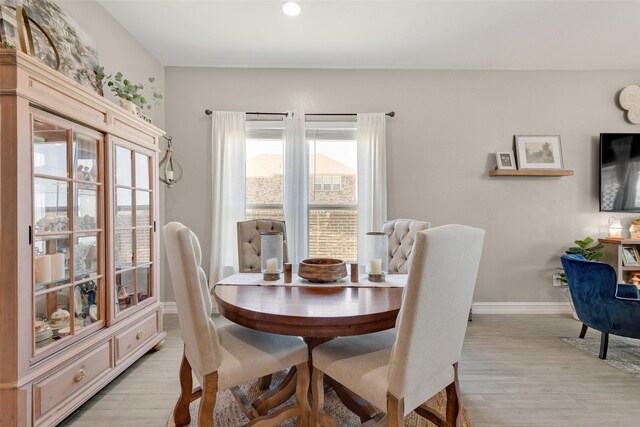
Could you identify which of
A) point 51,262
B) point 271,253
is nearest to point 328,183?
point 271,253

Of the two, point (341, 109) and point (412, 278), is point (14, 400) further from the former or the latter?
point (341, 109)

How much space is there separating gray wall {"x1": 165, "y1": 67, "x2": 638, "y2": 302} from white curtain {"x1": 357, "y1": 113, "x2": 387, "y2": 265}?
17 cm

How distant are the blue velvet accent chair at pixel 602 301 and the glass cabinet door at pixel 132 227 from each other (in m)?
3.43

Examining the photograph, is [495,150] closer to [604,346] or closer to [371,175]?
[371,175]

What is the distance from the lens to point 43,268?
60.4 inches

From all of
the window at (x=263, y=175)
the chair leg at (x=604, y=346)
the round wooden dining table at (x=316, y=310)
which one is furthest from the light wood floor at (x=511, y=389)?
the window at (x=263, y=175)

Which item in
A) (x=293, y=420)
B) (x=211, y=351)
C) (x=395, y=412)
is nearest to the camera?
(x=395, y=412)

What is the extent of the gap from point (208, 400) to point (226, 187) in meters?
2.37

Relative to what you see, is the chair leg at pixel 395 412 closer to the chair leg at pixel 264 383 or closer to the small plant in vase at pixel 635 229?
the chair leg at pixel 264 383

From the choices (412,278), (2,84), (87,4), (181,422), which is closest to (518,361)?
(412,278)

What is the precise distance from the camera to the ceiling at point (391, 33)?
2441 mm

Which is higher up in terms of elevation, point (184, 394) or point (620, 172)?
point (620, 172)

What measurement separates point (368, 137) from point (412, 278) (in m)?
2.54

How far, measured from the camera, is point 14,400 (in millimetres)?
1324
